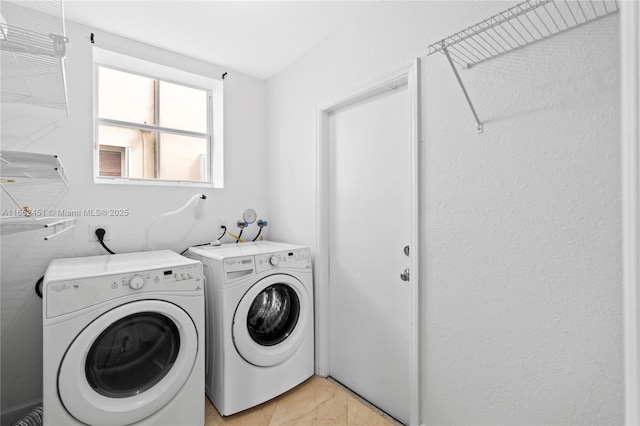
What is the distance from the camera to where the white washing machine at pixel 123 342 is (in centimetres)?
130

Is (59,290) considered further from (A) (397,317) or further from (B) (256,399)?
(A) (397,317)

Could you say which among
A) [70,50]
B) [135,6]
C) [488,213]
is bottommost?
[488,213]

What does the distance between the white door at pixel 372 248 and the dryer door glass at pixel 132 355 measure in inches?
42.2

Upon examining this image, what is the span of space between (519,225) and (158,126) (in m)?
2.51

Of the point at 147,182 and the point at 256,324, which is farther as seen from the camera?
the point at 147,182

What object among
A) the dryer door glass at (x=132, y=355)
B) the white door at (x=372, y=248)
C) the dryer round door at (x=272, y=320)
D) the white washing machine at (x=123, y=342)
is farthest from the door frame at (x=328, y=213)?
the dryer door glass at (x=132, y=355)

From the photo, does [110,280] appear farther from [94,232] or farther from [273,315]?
[273,315]

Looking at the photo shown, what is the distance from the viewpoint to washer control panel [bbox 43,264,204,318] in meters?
1.30

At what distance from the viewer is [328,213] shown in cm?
222

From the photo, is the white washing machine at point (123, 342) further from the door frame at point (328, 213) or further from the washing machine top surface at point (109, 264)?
the door frame at point (328, 213)

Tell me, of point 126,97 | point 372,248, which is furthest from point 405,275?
point 126,97

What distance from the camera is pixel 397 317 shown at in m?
1.79

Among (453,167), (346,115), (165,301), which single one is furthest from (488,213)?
(165,301)

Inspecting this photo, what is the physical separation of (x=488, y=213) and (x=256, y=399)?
1660 mm
